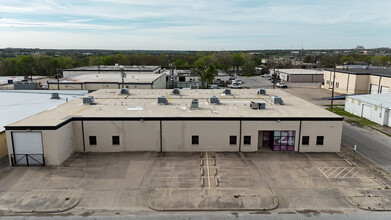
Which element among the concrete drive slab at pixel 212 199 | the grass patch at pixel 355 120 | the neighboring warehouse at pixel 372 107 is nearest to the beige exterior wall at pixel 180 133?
the concrete drive slab at pixel 212 199

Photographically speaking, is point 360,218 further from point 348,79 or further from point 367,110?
point 348,79

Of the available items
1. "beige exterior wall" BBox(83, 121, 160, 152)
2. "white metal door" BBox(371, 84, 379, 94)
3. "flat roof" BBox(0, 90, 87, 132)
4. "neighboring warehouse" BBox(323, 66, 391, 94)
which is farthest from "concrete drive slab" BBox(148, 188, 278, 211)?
"white metal door" BBox(371, 84, 379, 94)

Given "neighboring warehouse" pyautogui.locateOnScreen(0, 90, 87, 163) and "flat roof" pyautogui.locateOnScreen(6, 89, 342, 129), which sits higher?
"flat roof" pyautogui.locateOnScreen(6, 89, 342, 129)

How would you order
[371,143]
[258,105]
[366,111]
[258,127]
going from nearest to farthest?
[258,127], [371,143], [258,105], [366,111]

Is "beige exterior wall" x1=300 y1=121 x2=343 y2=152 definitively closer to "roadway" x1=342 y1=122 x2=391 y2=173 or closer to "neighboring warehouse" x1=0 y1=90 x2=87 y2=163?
"roadway" x1=342 y1=122 x2=391 y2=173

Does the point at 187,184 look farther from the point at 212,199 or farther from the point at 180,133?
the point at 180,133

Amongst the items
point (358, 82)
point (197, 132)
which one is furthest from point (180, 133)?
point (358, 82)
